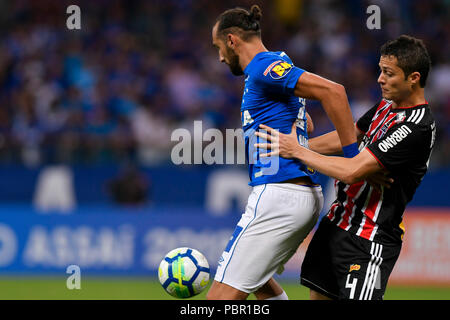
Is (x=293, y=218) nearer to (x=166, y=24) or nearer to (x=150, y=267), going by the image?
(x=150, y=267)

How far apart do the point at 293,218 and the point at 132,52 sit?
9.95 m

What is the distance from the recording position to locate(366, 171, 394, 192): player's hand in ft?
15.6

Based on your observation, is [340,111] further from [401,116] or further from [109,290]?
[109,290]

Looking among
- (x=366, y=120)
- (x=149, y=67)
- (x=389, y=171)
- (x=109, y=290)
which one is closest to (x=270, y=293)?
(x=389, y=171)

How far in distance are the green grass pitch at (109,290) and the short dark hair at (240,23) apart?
430 cm

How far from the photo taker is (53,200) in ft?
37.9

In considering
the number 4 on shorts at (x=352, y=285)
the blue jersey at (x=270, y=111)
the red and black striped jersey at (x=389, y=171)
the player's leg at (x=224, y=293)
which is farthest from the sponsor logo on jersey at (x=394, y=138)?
the player's leg at (x=224, y=293)

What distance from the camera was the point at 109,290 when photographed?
9477mm

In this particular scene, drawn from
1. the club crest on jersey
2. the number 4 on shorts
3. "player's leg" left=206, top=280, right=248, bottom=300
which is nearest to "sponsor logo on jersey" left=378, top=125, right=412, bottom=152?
the club crest on jersey

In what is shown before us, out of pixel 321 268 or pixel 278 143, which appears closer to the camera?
pixel 278 143

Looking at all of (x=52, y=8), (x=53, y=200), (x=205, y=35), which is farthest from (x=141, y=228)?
(x=52, y=8)

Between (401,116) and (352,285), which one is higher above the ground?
(401,116)

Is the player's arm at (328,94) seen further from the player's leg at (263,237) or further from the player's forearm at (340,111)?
the player's leg at (263,237)

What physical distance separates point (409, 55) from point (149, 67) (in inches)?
379
